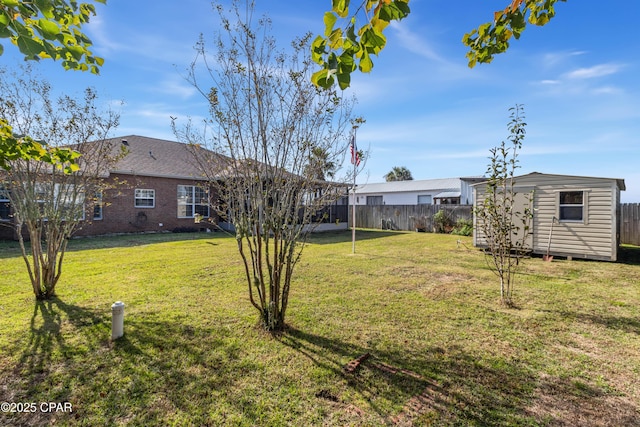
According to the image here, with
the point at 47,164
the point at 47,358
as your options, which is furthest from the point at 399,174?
the point at 47,358

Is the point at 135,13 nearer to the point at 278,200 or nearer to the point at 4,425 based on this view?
the point at 278,200

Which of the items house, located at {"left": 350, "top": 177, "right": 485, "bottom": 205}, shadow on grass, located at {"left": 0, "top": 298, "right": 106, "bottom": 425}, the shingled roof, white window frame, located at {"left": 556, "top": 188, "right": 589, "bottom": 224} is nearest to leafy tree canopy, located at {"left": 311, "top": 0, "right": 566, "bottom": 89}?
shadow on grass, located at {"left": 0, "top": 298, "right": 106, "bottom": 425}

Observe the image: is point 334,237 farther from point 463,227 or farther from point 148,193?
point 148,193

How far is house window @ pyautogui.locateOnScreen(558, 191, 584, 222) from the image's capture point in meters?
9.37

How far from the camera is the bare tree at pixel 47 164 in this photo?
4.73 metres

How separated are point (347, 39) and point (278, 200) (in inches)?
95.4

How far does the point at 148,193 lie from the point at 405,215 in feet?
49.1

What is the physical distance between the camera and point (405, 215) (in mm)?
19906

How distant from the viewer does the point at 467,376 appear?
113 inches

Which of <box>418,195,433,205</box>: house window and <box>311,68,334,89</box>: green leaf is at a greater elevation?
<box>418,195,433,205</box>: house window

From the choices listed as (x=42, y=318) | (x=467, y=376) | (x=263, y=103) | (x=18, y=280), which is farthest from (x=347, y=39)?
(x=18, y=280)

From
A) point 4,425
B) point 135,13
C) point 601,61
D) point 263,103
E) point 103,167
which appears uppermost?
point 601,61

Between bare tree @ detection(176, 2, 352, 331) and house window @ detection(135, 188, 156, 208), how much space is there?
1344 cm

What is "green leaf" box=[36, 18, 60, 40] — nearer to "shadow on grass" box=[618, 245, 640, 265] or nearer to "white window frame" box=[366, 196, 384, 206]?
"shadow on grass" box=[618, 245, 640, 265]
